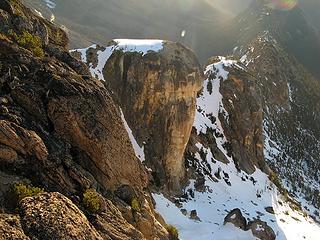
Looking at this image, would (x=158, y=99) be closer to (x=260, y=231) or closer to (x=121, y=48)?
(x=121, y=48)

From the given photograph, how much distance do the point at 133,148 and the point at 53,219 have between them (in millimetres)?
10395

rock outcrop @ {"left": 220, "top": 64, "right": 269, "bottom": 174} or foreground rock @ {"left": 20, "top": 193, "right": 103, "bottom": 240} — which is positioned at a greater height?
Result: rock outcrop @ {"left": 220, "top": 64, "right": 269, "bottom": 174}

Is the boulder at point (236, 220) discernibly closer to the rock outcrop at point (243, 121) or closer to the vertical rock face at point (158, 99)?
the vertical rock face at point (158, 99)

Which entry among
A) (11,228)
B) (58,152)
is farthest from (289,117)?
(11,228)

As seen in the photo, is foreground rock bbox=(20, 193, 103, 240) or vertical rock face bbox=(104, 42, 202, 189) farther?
vertical rock face bbox=(104, 42, 202, 189)

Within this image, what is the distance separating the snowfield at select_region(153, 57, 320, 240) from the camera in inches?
1476

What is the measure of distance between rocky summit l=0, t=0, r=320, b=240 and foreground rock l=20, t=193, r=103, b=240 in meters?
0.04

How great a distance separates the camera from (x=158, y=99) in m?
45.3

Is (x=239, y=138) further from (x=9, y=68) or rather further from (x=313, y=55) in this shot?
(x=313, y=55)

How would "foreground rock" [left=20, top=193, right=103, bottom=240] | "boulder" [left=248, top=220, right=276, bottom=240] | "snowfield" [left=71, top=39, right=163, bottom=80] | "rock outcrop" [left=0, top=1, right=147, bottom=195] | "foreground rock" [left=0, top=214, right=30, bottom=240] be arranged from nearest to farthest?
"foreground rock" [left=0, top=214, right=30, bottom=240], "foreground rock" [left=20, top=193, right=103, bottom=240], "rock outcrop" [left=0, top=1, right=147, bottom=195], "boulder" [left=248, top=220, right=276, bottom=240], "snowfield" [left=71, top=39, right=163, bottom=80]

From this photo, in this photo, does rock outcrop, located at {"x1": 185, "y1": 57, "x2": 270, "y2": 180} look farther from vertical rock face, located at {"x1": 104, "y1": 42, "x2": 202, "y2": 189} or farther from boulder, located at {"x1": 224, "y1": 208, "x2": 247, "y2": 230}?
boulder, located at {"x1": 224, "y1": 208, "x2": 247, "y2": 230}

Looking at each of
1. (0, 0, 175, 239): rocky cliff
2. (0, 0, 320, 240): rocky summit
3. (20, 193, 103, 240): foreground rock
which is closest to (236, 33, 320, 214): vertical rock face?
(0, 0, 320, 240): rocky summit

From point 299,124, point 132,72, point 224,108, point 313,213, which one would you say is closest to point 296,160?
point 299,124

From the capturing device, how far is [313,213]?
72188 mm
